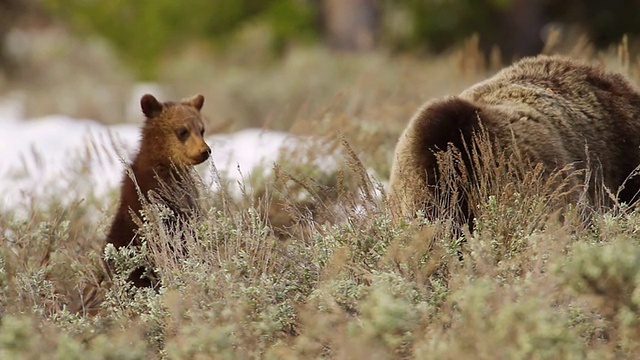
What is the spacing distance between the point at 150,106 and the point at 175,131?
0.21 meters

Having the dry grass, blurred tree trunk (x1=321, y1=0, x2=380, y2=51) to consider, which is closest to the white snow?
the dry grass

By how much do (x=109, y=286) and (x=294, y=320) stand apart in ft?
4.57

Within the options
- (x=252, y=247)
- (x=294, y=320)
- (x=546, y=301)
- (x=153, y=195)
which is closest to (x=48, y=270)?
(x=153, y=195)

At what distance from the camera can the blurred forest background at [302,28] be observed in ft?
61.8

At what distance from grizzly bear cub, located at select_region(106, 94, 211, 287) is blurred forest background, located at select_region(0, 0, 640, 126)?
12448 mm

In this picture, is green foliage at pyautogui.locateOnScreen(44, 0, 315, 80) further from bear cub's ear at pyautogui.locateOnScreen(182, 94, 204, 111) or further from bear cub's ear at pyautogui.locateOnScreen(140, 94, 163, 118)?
bear cub's ear at pyautogui.locateOnScreen(140, 94, 163, 118)

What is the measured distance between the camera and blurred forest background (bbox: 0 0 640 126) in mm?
18828

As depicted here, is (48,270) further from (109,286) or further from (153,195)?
(153,195)

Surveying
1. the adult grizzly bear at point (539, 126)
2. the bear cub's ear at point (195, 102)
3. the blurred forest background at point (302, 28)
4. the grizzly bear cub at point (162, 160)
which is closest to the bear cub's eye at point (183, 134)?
the grizzly bear cub at point (162, 160)

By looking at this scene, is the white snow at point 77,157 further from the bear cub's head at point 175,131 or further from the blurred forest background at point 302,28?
the blurred forest background at point 302,28

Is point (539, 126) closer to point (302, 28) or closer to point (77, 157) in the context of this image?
point (77, 157)

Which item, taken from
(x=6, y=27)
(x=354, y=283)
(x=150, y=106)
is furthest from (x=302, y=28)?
(x=354, y=283)

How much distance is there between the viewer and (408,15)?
1936cm

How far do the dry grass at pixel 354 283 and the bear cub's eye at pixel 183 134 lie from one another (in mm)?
383
